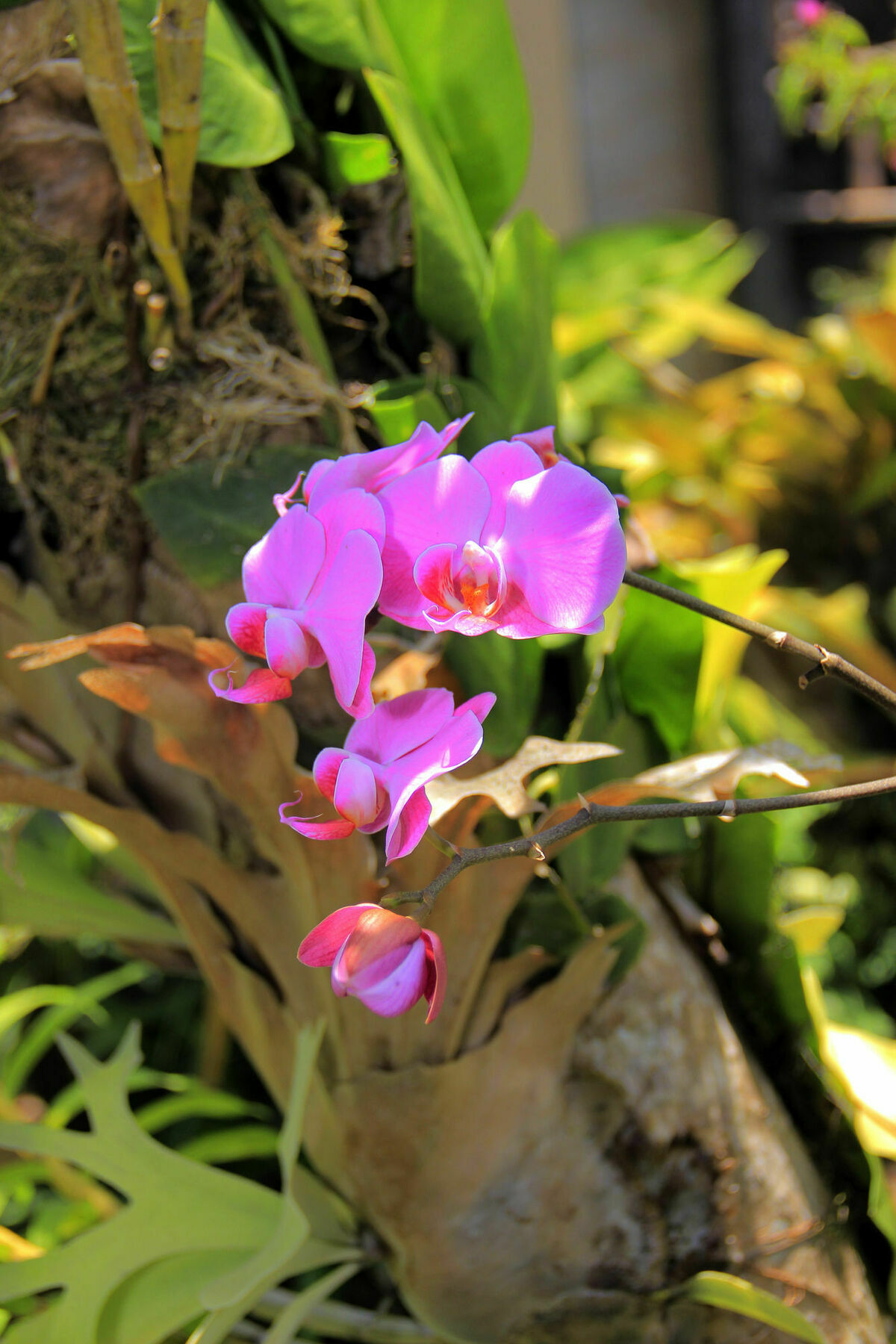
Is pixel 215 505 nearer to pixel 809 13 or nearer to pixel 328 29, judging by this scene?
pixel 328 29

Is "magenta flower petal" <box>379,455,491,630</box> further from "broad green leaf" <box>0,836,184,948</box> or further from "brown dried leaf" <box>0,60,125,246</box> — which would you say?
"broad green leaf" <box>0,836,184,948</box>

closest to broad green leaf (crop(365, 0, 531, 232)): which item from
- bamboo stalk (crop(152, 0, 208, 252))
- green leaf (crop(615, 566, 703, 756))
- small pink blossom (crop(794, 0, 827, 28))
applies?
bamboo stalk (crop(152, 0, 208, 252))

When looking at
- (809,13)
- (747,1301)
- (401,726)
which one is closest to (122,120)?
(401,726)

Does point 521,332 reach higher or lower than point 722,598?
higher

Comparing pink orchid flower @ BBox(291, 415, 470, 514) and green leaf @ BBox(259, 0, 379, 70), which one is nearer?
pink orchid flower @ BBox(291, 415, 470, 514)

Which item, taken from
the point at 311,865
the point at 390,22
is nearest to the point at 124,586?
the point at 311,865

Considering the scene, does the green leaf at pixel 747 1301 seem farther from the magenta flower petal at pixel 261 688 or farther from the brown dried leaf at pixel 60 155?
A: the brown dried leaf at pixel 60 155

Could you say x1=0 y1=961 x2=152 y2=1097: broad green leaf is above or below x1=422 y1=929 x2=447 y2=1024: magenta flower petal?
below
